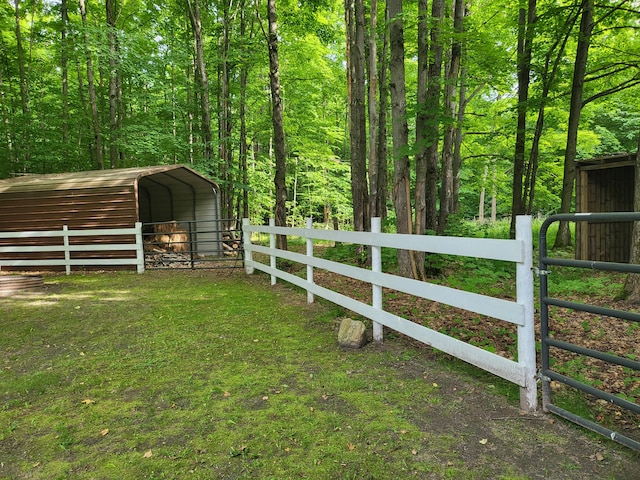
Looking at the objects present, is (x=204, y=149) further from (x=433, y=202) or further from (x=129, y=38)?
(x=433, y=202)

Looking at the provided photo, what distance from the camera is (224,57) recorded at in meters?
16.2

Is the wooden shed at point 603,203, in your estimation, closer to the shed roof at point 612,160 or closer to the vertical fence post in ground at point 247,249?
the shed roof at point 612,160

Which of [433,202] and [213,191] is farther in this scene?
[213,191]

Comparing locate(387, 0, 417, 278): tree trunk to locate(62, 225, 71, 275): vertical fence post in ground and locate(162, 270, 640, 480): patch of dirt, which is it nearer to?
locate(162, 270, 640, 480): patch of dirt

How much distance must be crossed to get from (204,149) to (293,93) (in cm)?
667

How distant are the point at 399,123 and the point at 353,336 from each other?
Answer: 363 centimetres

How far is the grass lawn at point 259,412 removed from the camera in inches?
88.8

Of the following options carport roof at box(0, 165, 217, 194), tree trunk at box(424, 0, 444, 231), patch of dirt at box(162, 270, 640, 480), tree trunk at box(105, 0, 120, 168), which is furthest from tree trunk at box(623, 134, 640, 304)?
tree trunk at box(105, 0, 120, 168)

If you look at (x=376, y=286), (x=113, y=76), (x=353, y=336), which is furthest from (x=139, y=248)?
(x=113, y=76)

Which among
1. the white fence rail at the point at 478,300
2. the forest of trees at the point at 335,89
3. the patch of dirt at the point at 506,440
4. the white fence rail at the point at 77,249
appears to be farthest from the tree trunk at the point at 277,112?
the patch of dirt at the point at 506,440

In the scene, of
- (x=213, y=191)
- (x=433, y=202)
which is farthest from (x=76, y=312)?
(x=213, y=191)

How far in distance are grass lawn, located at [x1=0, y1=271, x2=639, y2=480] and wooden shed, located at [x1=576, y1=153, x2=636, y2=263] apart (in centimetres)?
797

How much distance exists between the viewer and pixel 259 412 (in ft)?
9.61

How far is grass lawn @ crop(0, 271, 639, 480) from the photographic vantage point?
226 cm
